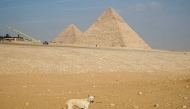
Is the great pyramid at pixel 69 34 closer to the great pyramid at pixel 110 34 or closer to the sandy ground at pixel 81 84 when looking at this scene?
the great pyramid at pixel 110 34

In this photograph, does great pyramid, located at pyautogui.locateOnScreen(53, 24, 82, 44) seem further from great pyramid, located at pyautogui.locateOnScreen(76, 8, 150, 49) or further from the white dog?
the white dog

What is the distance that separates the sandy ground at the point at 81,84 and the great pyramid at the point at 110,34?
53256 millimetres

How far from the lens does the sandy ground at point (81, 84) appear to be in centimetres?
700

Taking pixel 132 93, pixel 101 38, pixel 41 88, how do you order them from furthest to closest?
pixel 101 38 → pixel 41 88 → pixel 132 93

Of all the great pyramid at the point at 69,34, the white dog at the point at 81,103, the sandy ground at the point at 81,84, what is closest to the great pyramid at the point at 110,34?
the great pyramid at the point at 69,34

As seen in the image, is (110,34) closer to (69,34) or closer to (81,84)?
(69,34)

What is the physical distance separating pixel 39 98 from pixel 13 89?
5.82ft

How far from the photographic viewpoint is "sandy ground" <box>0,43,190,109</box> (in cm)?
700

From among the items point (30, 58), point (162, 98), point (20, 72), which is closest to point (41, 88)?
point (20, 72)

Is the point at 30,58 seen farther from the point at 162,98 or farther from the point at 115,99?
the point at 162,98

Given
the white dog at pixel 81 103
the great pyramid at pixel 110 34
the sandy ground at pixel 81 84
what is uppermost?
the great pyramid at pixel 110 34

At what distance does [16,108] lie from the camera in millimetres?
6375

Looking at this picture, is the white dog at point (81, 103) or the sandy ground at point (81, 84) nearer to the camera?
the white dog at point (81, 103)

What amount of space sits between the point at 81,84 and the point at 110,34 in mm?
67725
